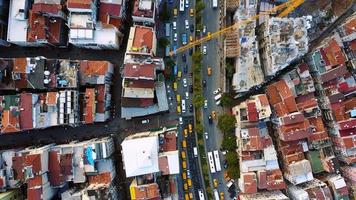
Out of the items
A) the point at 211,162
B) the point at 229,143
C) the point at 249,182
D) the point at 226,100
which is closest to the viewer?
the point at 249,182

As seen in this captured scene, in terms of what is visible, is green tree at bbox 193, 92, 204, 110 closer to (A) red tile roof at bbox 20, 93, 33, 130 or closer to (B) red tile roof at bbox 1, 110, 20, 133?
(A) red tile roof at bbox 20, 93, 33, 130

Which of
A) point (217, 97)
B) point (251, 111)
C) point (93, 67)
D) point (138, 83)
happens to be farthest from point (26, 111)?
point (251, 111)

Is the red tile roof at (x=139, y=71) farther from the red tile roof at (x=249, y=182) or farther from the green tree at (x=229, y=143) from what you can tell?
the red tile roof at (x=249, y=182)

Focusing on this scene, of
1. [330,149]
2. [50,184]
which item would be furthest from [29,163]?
[330,149]

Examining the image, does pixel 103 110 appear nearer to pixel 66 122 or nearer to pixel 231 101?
pixel 66 122

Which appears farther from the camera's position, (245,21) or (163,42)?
(163,42)

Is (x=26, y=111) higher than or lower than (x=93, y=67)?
lower

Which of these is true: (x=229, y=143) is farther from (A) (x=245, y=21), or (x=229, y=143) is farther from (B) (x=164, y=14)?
(B) (x=164, y=14)
